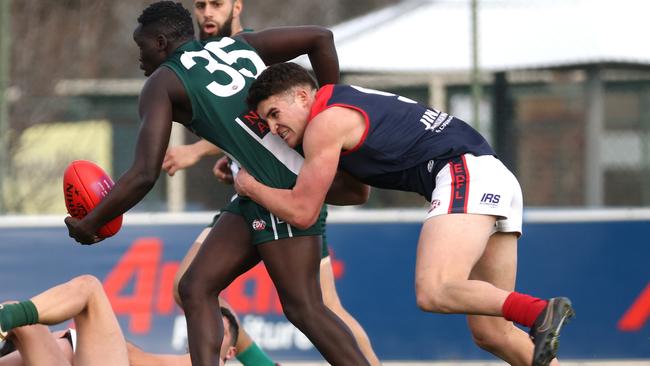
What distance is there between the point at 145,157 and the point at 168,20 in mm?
673

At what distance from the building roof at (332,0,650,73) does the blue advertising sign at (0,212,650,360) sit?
2.68 m

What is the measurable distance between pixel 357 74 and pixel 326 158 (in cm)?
667

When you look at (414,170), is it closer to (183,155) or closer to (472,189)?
(472,189)

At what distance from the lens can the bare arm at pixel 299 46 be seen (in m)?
6.34

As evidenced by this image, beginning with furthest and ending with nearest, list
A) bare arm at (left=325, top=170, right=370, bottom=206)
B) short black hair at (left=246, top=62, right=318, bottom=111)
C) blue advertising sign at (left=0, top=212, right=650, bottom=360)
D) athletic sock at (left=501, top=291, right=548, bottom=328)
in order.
Answer: blue advertising sign at (left=0, top=212, right=650, bottom=360), bare arm at (left=325, top=170, right=370, bottom=206), short black hair at (left=246, top=62, right=318, bottom=111), athletic sock at (left=501, top=291, right=548, bottom=328)

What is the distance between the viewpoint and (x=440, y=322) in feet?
29.6

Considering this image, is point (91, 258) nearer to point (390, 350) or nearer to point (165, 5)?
point (390, 350)

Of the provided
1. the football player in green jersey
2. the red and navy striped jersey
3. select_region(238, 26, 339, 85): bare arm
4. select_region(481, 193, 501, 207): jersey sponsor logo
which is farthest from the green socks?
select_region(481, 193, 501, 207): jersey sponsor logo

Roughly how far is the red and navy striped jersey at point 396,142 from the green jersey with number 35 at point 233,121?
0.30 m

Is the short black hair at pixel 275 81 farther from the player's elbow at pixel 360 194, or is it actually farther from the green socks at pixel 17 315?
the green socks at pixel 17 315

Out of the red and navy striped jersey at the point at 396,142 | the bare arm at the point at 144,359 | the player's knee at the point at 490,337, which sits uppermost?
the red and navy striped jersey at the point at 396,142

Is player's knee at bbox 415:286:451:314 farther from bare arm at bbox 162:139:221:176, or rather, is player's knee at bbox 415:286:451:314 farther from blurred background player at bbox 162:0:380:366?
bare arm at bbox 162:139:221:176

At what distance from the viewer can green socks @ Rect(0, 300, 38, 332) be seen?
555 centimetres

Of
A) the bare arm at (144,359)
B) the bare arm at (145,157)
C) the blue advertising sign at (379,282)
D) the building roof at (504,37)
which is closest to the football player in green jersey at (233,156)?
the bare arm at (145,157)
